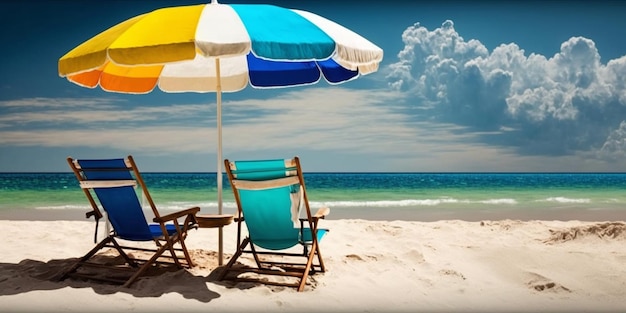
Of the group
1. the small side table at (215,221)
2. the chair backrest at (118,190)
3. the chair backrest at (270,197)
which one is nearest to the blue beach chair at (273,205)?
the chair backrest at (270,197)

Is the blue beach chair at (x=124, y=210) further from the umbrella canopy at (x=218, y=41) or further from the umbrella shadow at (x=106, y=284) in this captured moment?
Answer: the umbrella canopy at (x=218, y=41)

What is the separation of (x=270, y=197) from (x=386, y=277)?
3.35ft

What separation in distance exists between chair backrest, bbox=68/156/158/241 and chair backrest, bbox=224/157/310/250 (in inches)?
23.1

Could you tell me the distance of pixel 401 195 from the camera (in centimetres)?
1898

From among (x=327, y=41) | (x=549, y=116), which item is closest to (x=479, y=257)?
(x=327, y=41)

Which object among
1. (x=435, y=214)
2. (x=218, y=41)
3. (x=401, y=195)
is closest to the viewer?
(x=218, y=41)

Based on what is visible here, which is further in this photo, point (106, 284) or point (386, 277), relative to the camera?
point (386, 277)

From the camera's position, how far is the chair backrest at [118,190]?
147 inches

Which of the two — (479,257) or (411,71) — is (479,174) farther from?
(479,257)

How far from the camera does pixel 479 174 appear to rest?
73.8 feet

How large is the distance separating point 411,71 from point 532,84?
463 centimetres

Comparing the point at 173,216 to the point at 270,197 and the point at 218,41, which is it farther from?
the point at 218,41

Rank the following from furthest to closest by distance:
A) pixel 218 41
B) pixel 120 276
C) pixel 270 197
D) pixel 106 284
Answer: pixel 120 276 < pixel 106 284 < pixel 270 197 < pixel 218 41

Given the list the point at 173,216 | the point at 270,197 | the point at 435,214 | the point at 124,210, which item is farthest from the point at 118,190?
the point at 435,214
